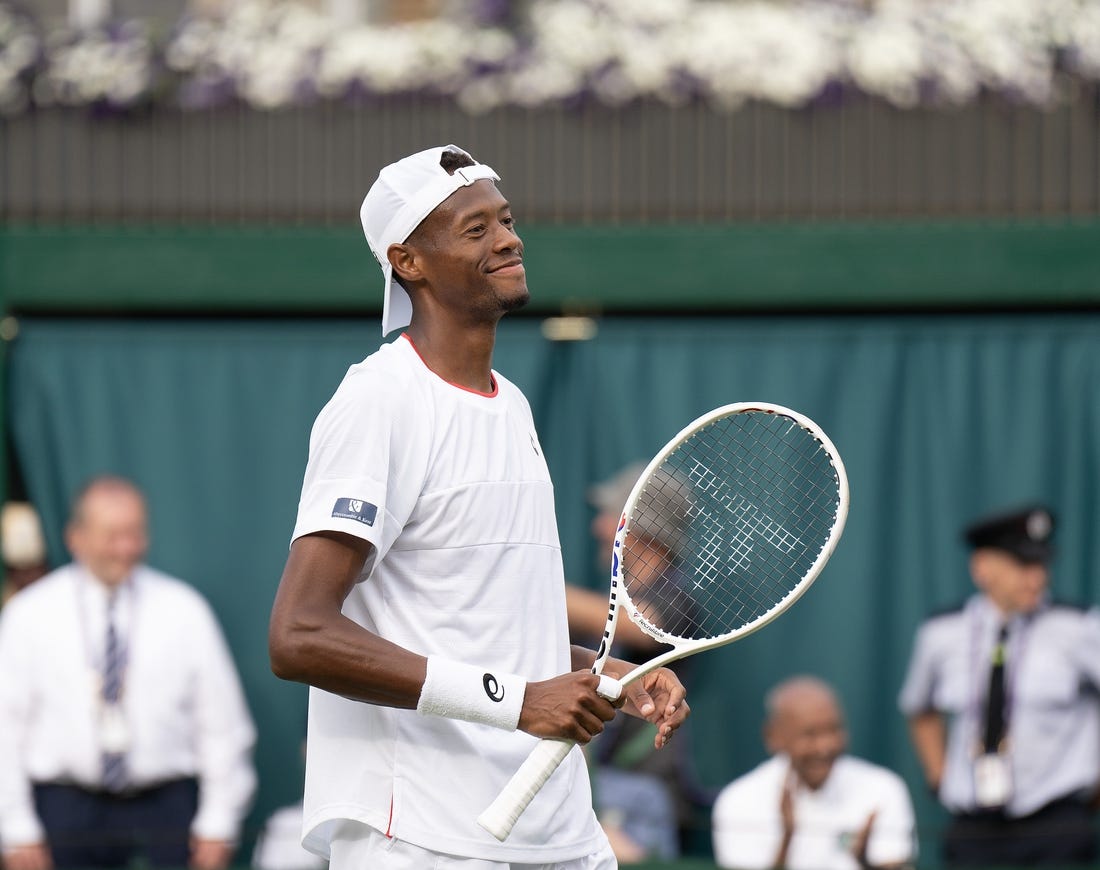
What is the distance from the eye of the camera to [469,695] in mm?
3295

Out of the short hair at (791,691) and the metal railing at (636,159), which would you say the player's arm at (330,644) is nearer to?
the short hair at (791,691)

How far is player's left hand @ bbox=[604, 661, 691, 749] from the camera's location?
3.52 m

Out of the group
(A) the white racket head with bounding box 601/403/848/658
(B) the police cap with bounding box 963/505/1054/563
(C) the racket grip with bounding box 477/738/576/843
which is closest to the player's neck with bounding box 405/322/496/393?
(C) the racket grip with bounding box 477/738/576/843

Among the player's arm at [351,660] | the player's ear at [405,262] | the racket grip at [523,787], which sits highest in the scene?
the player's ear at [405,262]

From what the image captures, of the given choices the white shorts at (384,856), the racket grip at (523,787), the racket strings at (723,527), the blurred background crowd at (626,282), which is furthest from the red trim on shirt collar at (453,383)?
the blurred background crowd at (626,282)

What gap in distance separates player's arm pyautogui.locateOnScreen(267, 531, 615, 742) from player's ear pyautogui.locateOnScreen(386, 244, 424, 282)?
0.62 metres

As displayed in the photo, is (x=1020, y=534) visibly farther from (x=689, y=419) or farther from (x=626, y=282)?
(x=626, y=282)

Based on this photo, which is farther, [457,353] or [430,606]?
[457,353]

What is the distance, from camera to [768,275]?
27.1 feet

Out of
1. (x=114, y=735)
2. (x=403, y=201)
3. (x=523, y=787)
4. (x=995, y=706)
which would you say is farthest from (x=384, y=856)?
(x=995, y=706)

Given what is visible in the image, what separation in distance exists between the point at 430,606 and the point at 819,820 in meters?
4.19

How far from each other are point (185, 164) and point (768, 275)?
8.54 ft

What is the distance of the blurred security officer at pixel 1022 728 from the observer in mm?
7625

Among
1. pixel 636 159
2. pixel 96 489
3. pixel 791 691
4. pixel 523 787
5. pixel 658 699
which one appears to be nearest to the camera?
pixel 523 787
